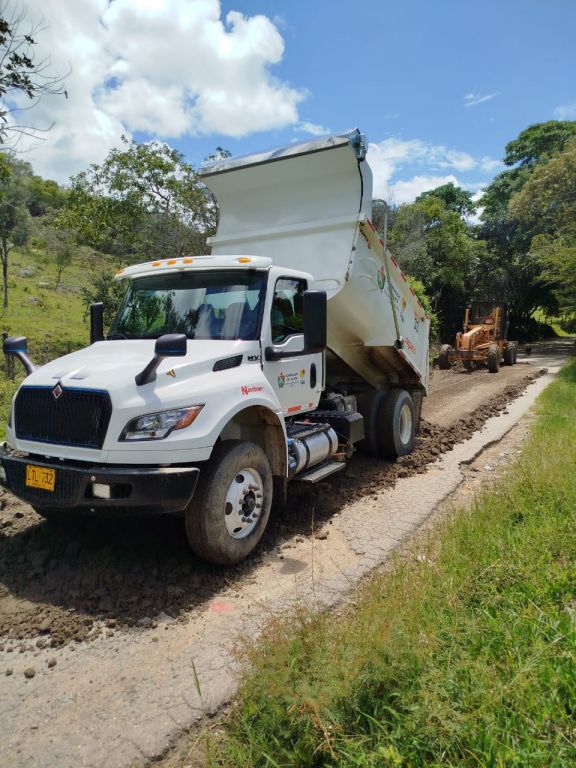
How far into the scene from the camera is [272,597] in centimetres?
380

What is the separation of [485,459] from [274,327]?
4102 mm

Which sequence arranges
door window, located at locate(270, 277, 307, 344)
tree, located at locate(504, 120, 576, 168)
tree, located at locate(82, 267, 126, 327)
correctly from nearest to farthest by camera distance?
door window, located at locate(270, 277, 307, 344) → tree, located at locate(82, 267, 126, 327) → tree, located at locate(504, 120, 576, 168)

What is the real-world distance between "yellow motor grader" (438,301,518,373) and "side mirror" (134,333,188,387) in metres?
16.3

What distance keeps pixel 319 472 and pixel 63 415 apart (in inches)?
102

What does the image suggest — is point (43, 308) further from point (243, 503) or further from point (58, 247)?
point (243, 503)

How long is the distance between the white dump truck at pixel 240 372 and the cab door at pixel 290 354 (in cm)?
2

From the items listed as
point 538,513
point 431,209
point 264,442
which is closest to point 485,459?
point 538,513

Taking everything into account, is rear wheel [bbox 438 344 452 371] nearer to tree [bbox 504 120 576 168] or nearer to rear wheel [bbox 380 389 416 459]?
rear wheel [bbox 380 389 416 459]

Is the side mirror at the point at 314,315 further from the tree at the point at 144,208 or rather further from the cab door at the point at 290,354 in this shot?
the tree at the point at 144,208

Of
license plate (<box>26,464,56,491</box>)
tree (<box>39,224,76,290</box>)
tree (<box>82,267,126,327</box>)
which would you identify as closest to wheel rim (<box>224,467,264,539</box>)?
license plate (<box>26,464,56,491</box>)

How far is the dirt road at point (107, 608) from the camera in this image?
103 inches

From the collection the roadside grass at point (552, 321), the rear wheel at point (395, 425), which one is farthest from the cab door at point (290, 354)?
the roadside grass at point (552, 321)

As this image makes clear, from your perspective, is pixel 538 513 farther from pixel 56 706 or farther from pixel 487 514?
pixel 56 706

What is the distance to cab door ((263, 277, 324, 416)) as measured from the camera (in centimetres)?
498
